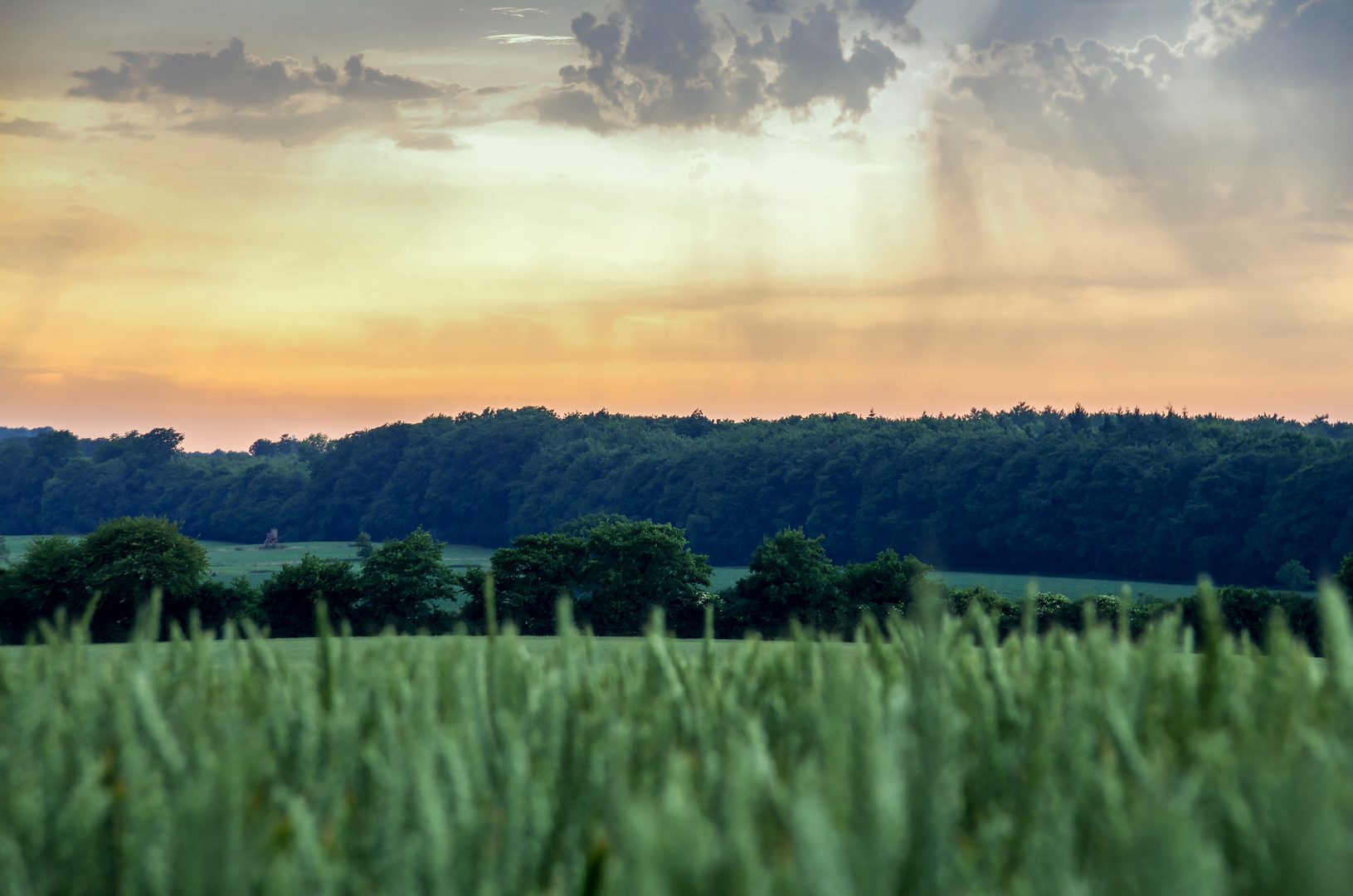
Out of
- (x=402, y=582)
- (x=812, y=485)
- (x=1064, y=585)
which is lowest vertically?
(x=1064, y=585)

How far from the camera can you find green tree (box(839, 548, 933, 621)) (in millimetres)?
36344

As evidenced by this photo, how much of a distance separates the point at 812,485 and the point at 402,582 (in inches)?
2716

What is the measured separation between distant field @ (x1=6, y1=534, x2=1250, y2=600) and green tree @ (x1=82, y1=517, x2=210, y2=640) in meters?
18.8

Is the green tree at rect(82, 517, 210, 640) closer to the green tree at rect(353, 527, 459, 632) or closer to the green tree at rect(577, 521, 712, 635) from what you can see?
the green tree at rect(353, 527, 459, 632)

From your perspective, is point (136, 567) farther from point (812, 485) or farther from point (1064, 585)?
point (812, 485)

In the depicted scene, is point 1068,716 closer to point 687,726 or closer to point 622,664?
point 687,726

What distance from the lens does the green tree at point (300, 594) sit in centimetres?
3350

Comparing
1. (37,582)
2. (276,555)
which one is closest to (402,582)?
(37,582)

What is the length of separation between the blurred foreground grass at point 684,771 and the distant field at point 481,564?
169 feet

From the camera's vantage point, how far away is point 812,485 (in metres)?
101

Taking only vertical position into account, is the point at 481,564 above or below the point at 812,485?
below

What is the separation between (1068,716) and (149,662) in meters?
2.43

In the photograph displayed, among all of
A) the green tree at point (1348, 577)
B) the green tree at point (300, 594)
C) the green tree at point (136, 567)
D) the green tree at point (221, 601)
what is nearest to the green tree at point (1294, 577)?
the green tree at point (1348, 577)

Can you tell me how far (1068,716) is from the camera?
2207 millimetres
